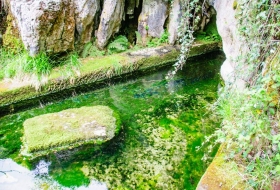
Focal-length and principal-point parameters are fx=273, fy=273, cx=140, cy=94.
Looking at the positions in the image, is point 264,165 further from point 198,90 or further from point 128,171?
point 198,90

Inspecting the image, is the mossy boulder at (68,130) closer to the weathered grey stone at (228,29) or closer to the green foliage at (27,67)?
the green foliage at (27,67)

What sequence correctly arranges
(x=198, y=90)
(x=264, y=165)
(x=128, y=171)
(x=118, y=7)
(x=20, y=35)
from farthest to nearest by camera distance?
(x=118, y=7) → (x=20, y=35) → (x=198, y=90) → (x=128, y=171) → (x=264, y=165)

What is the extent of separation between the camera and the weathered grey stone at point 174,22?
656cm

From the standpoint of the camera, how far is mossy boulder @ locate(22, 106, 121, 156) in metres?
3.92

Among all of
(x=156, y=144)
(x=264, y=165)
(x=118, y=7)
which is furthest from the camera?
(x=118, y=7)

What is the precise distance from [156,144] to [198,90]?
1.90m

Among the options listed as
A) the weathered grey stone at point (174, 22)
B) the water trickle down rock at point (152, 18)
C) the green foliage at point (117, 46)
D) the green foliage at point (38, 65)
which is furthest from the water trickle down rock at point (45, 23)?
the weathered grey stone at point (174, 22)

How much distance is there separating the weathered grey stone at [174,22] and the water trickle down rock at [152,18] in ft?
0.75

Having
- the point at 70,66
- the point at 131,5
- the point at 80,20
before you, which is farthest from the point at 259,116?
the point at 131,5

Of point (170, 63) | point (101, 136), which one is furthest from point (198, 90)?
point (101, 136)

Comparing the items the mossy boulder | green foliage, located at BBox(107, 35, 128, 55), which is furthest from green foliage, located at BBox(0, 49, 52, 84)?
green foliage, located at BBox(107, 35, 128, 55)

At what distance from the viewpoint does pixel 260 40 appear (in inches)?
105

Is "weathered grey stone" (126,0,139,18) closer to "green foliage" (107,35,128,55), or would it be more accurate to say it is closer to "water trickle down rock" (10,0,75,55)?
"green foliage" (107,35,128,55)

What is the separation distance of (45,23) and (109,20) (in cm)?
156
